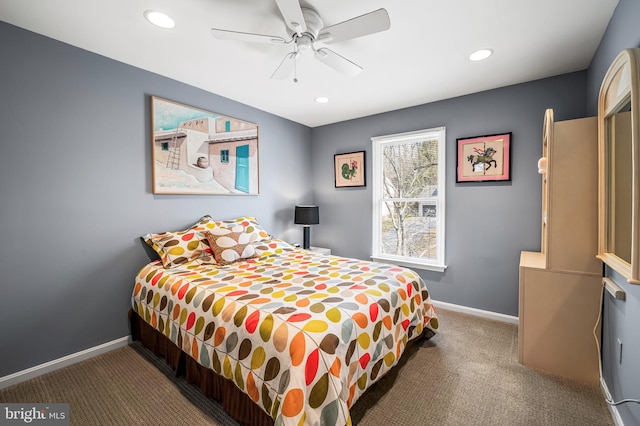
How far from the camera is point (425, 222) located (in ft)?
11.5

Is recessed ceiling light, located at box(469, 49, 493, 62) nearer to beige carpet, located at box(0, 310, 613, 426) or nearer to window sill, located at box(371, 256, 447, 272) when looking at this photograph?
window sill, located at box(371, 256, 447, 272)

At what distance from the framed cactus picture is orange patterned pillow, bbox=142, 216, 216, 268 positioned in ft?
7.18

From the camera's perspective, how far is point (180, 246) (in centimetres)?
252

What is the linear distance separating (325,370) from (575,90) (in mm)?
3310

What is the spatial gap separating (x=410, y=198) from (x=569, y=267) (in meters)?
1.88

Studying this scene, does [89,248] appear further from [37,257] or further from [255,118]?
[255,118]

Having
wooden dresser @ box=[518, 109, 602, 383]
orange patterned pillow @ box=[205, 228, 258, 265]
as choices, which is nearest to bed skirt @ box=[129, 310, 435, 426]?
orange patterned pillow @ box=[205, 228, 258, 265]

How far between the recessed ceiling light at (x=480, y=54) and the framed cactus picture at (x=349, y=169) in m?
1.80

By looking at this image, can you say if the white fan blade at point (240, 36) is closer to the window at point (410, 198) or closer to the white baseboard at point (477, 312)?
the window at point (410, 198)

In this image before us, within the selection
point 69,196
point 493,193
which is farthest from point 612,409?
point 69,196

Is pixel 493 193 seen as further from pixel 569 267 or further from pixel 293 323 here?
pixel 293 323

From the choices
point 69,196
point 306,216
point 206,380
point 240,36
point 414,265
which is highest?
point 240,36

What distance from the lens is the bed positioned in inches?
50.7

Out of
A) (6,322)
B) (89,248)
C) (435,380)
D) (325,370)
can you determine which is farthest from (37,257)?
(435,380)
